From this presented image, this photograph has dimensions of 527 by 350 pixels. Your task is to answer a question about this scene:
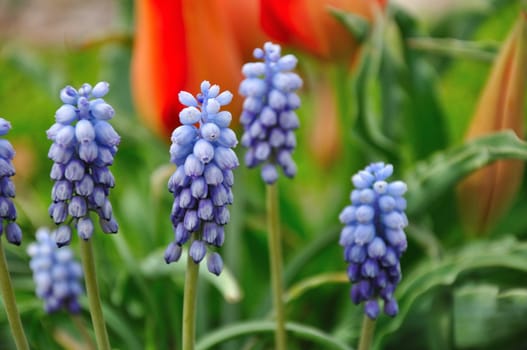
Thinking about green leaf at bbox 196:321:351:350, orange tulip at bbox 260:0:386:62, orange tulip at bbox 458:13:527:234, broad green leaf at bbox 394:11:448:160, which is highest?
orange tulip at bbox 260:0:386:62

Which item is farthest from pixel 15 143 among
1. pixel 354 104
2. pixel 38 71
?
pixel 354 104

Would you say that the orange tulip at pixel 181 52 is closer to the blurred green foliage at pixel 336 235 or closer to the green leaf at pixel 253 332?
the blurred green foliage at pixel 336 235

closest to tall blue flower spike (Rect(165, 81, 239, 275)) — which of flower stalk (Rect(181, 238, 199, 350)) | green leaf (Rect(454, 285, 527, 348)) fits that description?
flower stalk (Rect(181, 238, 199, 350))

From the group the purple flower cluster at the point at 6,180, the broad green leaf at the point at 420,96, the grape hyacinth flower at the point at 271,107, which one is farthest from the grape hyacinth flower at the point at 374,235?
the broad green leaf at the point at 420,96

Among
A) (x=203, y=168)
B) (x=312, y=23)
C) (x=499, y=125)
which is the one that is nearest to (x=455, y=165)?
(x=499, y=125)

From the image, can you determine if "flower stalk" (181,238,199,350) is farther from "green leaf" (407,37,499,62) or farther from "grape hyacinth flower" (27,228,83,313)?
"green leaf" (407,37,499,62)

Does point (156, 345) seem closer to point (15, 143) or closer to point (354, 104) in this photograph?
point (354, 104)

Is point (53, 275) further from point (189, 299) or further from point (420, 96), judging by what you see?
point (420, 96)
